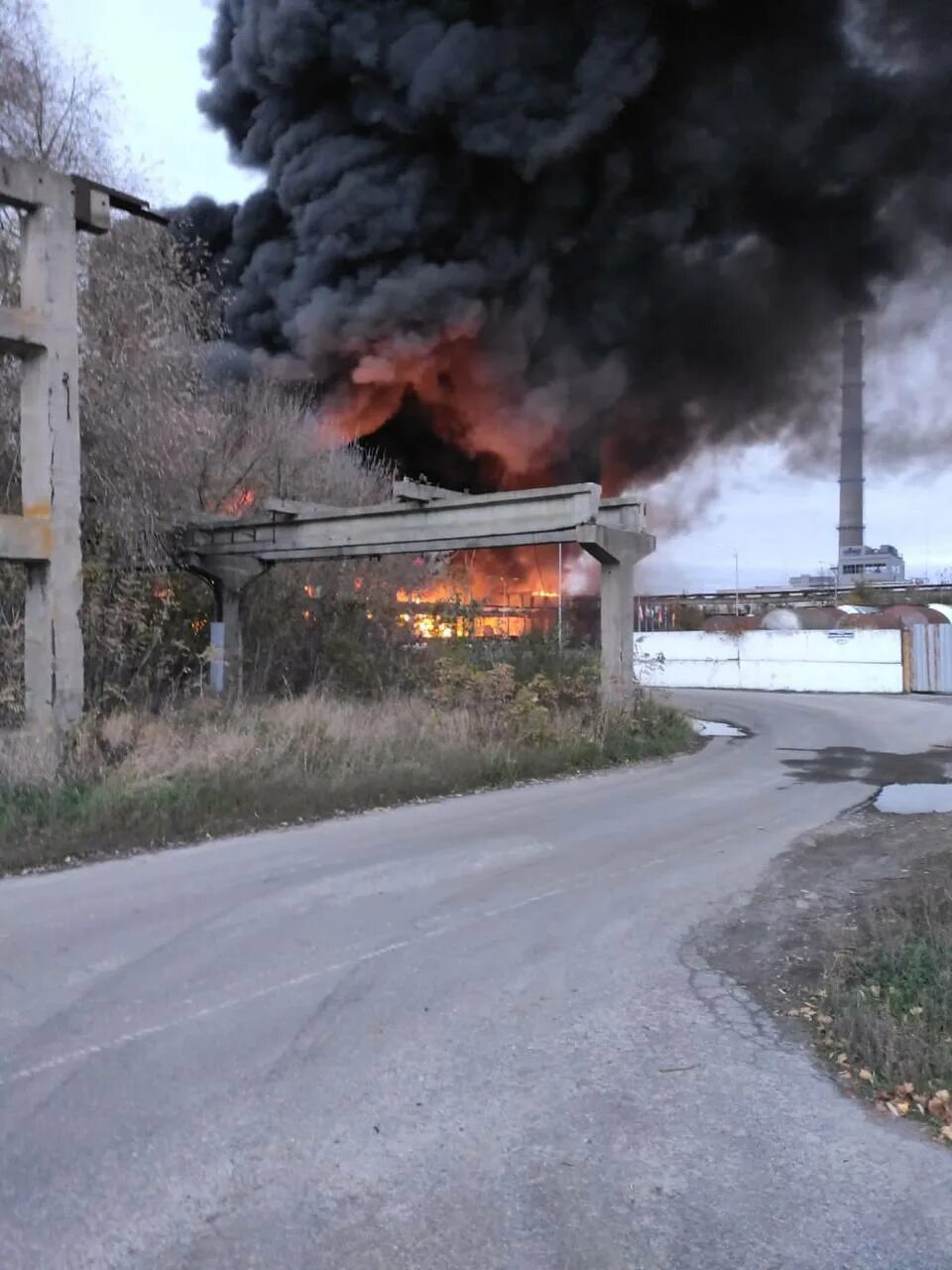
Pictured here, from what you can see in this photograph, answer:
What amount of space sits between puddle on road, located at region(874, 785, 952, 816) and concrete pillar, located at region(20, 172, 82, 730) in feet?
28.5

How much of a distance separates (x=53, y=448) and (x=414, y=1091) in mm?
9272

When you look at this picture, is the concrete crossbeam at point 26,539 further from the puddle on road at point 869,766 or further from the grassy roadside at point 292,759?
the puddle on road at point 869,766

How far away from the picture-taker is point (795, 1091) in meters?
3.63

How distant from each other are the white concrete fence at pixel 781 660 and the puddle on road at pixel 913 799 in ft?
50.3

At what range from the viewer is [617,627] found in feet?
49.2

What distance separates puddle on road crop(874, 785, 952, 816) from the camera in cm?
981

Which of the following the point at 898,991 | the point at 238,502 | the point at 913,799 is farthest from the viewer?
the point at 238,502

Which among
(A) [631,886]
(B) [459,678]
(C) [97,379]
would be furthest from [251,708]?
(A) [631,886]

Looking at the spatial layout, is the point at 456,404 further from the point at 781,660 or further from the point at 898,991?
the point at 898,991

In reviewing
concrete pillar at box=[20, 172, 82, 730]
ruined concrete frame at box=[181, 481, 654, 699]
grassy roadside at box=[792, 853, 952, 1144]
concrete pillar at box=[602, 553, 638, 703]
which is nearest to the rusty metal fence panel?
ruined concrete frame at box=[181, 481, 654, 699]

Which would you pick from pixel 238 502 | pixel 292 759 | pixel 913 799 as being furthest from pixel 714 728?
pixel 292 759

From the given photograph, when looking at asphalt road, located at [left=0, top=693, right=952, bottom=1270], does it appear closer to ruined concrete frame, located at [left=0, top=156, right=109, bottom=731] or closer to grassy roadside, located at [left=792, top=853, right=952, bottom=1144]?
grassy roadside, located at [left=792, top=853, right=952, bottom=1144]

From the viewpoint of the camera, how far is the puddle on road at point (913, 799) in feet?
32.2

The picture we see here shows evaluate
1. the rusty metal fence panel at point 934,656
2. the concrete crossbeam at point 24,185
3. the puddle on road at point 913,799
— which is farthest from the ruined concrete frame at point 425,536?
the rusty metal fence panel at point 934,656
